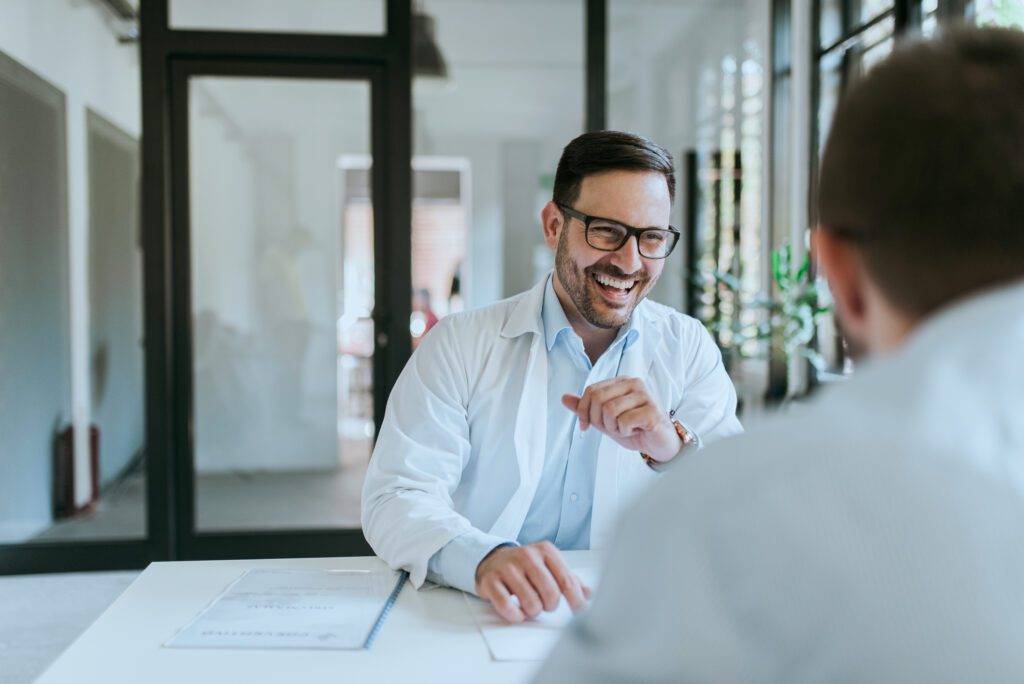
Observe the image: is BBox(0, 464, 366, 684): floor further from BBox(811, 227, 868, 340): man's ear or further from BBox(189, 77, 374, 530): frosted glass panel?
BBox(811, 227, 868, 340): man's ear

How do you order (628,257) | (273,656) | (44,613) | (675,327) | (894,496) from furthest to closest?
(44,613), (675,327), (628,257), (273,656), (894,496)

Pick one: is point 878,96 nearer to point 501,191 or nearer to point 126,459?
point 126,459

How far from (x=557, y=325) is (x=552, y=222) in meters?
0.23

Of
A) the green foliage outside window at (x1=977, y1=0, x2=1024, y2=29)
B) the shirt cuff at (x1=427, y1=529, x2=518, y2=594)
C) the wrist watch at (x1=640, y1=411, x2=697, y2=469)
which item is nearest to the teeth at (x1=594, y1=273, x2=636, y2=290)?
the wrist watch at (x1=640, y1=411, x2=697, y2=469)

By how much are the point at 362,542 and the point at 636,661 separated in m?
3.73

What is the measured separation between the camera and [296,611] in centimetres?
113

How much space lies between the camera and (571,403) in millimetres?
1285

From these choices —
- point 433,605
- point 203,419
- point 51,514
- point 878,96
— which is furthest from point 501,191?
point 878,96

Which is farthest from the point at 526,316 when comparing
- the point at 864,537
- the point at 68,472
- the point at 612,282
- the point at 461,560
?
the point at 68,472

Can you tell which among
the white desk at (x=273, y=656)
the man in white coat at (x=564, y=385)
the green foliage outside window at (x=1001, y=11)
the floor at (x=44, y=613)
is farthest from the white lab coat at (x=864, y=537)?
the green foliage outside window at (x=1001, y=11)

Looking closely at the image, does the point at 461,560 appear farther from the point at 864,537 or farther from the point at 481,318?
the point at 864,537

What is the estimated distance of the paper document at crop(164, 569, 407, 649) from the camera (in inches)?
40.2

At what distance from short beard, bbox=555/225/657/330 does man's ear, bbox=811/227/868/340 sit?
1177 millimetres

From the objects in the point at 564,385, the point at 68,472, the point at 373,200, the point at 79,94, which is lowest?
the point at 68,472
